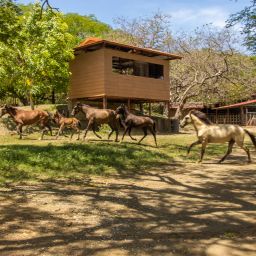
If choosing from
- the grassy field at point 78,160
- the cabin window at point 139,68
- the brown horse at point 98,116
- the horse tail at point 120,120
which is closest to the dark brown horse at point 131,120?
the horse tail at point 120,120

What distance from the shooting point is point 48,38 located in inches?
992

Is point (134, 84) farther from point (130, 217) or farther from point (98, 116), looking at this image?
point (130, 217)

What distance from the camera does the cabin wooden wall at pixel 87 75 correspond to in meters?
26.0

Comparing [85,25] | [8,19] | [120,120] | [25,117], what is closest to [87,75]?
[25,117]

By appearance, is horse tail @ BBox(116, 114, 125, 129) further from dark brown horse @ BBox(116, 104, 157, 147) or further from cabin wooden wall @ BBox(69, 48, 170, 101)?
cabin wooden wall @ BBox(69, 48, 170, 101)

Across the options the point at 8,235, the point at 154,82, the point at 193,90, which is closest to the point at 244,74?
the point at 193,90

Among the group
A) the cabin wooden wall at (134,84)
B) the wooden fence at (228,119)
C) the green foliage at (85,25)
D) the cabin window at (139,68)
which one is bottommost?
the wooden fence at (228,119)

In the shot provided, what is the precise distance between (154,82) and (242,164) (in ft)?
52.4

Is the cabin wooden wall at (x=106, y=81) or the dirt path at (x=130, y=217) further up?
the cabin wooden wall at (x=106, y=81)

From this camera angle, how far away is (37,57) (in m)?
24.0

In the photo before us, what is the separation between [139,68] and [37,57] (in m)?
8.92

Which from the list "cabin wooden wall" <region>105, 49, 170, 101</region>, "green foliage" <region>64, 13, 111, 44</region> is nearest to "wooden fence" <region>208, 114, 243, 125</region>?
"green foliage" <region>64, 13, 111, 44</region>

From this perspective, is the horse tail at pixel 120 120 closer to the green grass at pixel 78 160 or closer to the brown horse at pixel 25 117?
the green grass at pixel 78 160

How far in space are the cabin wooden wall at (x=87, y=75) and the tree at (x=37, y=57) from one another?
111 cm
